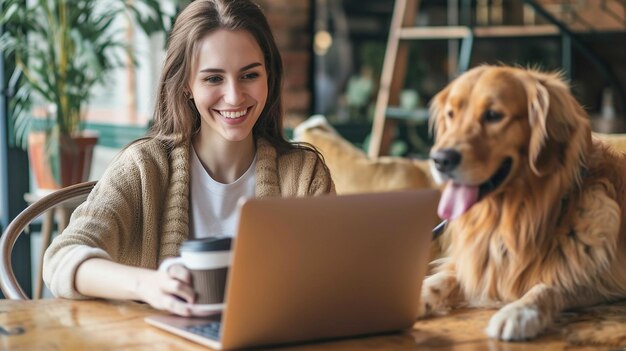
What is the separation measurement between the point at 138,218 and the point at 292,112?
10.4 feet

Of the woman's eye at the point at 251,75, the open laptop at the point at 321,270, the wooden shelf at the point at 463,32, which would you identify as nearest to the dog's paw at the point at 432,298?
the open laptop at the point at 321,270

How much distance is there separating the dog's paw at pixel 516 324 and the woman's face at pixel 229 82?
71cm

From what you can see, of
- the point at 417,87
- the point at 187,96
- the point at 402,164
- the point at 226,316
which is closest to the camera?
the point at 226,316

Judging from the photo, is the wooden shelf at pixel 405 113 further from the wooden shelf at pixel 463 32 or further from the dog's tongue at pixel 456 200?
the dog's tongue at pixel 456 200

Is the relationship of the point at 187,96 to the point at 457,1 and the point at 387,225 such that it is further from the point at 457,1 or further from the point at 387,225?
the point at 457,1

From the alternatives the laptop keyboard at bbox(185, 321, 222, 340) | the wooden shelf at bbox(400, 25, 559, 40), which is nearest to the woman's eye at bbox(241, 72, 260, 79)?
the laptop keyboard at bbox(185, 321, 222, 340)

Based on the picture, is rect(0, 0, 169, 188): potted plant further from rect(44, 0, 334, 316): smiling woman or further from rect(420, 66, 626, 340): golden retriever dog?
rect(420, 66, 626, 340): golden retriever dog

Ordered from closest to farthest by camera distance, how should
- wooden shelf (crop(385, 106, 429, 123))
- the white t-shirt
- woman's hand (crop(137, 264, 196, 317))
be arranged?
1. woman's hand (crop(137, 264, 196, 317))
2. the white t-shirt
3. wooden shelf (crop(385, 106, 429, 123))

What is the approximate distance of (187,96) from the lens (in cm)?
190

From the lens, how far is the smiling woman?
1.73 metres

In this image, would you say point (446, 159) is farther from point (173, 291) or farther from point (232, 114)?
point (232, 114)

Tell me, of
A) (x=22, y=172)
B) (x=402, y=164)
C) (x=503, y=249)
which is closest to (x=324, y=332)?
(x=503, y=249)

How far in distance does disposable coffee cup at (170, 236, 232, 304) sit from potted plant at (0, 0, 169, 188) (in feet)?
7.46

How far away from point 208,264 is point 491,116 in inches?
18.9
